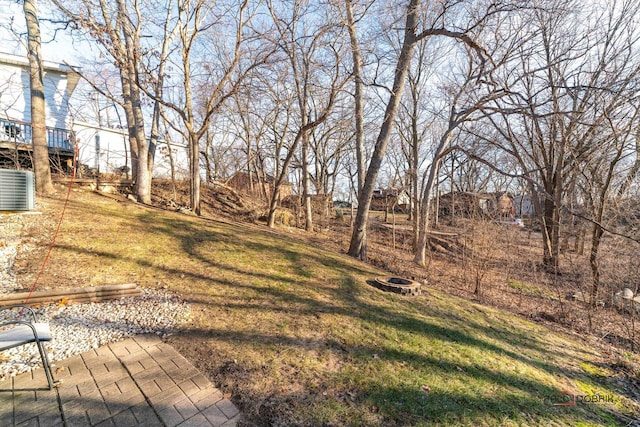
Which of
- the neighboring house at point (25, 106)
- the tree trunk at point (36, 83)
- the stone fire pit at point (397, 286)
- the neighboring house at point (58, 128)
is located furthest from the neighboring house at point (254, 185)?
the stone fire pit at point (397, 286)

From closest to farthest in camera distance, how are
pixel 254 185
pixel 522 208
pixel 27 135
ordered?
pixel 27 135 < pixel 522 208 < pixel 254 185

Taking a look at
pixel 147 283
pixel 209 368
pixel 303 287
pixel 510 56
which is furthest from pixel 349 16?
pixel 209 368

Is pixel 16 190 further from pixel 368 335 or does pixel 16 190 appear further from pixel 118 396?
pixel 368 335

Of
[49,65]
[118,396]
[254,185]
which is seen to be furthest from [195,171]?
[254,185]

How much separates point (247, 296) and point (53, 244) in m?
3.37

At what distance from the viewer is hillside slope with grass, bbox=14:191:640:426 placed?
236 cm

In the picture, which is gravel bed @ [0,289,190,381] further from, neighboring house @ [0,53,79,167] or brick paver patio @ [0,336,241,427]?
neighboring house @ [0,53,79,167]

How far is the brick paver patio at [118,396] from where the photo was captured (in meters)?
1.94

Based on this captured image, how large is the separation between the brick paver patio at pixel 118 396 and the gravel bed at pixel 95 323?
0.17m

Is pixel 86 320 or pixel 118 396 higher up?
pixel 86 320

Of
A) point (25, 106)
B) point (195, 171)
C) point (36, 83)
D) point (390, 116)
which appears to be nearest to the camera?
point (36, 83)

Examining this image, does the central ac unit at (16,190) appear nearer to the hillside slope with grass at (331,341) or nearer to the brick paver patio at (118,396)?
the hillside slope with grass at (331,341)

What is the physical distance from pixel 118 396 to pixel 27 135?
13.0 m

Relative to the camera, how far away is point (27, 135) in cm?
1030
